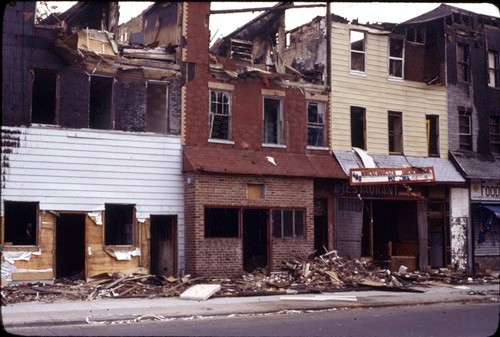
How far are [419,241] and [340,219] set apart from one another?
12.8 ft

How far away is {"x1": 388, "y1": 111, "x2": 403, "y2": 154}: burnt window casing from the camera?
28719 millimetres

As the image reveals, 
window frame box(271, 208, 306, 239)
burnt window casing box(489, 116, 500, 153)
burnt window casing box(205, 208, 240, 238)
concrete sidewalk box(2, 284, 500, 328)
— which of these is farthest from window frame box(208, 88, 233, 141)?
burnt window casing box(489, 116, 500, 153)

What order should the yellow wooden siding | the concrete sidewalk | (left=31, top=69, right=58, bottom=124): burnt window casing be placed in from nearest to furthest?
the concrete sidewalk → (left=31, top=69, right=58, bottom=124): burnt window casing → the yellow wooden siding

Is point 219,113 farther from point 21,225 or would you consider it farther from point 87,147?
point 21,225

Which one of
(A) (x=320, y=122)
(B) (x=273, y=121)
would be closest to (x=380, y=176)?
(A) (x=320, y=122)

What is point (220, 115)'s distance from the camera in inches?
967

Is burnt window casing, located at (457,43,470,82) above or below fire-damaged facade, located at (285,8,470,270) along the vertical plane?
above

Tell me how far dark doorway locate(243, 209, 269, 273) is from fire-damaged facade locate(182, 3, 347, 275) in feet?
0.12

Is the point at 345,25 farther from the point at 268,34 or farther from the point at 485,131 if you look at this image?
the point at 485,131

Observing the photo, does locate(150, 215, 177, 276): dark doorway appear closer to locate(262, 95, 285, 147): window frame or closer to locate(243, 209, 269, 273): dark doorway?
locate(243, 209, 269, 273): dark doorway

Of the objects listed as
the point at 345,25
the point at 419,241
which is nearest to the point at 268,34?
the point at 345,25

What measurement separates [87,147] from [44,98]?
7.12 feet

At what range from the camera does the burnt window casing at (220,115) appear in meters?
24.4

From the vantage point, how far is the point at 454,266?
28781mm
